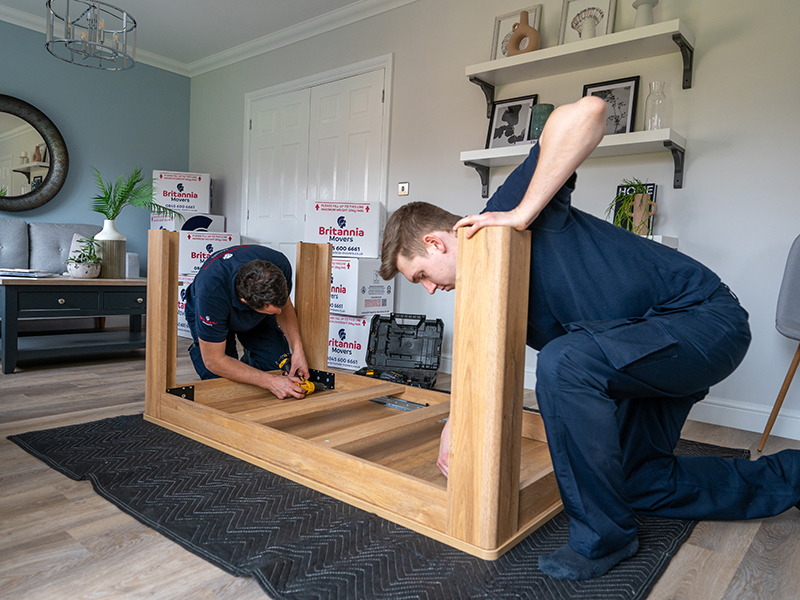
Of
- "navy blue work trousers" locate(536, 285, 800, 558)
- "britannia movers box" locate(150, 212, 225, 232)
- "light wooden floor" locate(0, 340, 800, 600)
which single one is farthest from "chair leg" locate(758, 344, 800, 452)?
"britannia movers box" locate(150, 212, 225, 232)

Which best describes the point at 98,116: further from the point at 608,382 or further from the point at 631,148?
the point at 608,382

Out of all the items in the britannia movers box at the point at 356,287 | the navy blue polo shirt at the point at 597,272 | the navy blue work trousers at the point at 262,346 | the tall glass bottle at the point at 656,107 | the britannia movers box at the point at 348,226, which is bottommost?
the navy blue work trousers at the point at 262,346

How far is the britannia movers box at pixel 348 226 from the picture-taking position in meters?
3.77

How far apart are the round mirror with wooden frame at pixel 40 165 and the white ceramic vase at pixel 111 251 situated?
1.66 metres

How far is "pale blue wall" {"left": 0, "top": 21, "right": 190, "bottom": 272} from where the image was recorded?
185 inches

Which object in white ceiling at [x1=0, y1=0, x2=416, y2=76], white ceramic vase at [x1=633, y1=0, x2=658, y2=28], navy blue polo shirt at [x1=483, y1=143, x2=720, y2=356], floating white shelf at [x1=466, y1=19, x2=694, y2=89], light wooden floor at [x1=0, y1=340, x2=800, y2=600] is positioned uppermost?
white ceiling at [x1=0, y1=0, x2=416, y2=76]

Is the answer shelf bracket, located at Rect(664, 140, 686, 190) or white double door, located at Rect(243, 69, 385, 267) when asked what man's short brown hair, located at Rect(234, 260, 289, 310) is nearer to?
shelf bracket, located at Rect(664, 140, 686, 190)

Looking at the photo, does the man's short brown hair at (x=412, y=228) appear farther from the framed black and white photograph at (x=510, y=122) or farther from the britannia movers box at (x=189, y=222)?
the britannia movers box at (x=189, y=222)

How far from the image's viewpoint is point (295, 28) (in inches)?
181

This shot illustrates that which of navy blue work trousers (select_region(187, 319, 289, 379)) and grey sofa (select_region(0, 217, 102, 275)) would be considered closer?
navy blue work trousers (select_region(187, 319, 289, 379))

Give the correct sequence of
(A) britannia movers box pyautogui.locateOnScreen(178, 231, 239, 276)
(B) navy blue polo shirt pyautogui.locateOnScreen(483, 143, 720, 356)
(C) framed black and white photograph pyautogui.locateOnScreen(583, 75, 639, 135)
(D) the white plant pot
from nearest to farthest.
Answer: (B) navy blue polo shirt pyautogui.locateOnScreen(483, 143, 720, 356), (C) framed black and white photograph pyautogui.locateOnScreen(583, 75, 639, 135), (D) the white plant pot, (A) britannia movers box pyautogui.locateOnScreen(178, 231, 239, 276)

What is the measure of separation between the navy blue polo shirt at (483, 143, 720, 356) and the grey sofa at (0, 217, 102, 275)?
4337mm

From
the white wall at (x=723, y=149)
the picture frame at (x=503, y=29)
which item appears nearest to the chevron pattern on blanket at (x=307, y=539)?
the white wall at (x=723, y=149)

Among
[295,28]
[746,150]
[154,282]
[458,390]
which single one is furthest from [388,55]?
[458,390]
